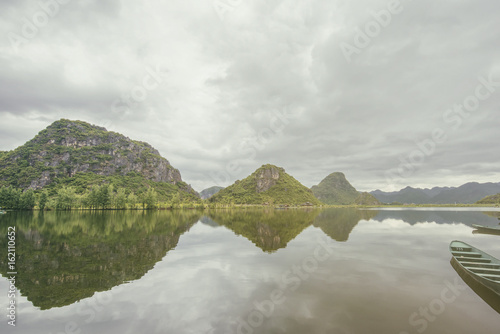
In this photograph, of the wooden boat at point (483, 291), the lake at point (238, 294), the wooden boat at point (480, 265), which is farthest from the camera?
the wooden boat at point (480, 265)

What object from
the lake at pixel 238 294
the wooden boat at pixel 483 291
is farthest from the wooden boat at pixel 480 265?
the lake at pixel 238 294

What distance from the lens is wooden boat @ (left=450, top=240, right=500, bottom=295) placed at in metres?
14.2

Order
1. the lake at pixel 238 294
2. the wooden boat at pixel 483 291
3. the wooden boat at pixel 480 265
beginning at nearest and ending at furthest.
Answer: the lake at pixel 238 294 < the wooden boat at pixel 483 291 < the wooden boat at pixel 480 265

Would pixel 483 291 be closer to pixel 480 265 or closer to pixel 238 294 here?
pixel 480 265

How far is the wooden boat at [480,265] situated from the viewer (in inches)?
558

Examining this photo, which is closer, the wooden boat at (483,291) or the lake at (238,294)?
the lake at (238,294)

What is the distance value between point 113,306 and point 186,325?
4.70 metres

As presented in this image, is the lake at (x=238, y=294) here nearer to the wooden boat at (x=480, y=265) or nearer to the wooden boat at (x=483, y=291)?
the wooden boat at (x=483, y=291)

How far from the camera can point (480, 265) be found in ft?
63.3

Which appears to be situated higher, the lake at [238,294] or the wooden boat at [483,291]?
the lake at [238,294]

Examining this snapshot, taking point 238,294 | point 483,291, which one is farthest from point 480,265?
point 238,294

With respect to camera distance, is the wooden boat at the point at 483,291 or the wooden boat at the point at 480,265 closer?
the wooden boat at the point at 483,291

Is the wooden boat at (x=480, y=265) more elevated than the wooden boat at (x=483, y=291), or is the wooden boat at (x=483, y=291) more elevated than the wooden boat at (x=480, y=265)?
the wooden boat at (x=480, y=265)

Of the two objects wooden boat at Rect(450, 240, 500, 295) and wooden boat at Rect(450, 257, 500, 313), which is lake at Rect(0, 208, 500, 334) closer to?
wooden boat at Rect(450, 257, 500, 313)
